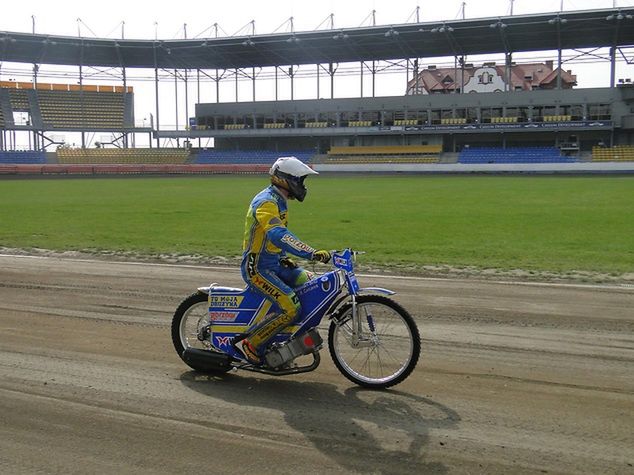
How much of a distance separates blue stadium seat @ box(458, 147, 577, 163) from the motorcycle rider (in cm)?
5534

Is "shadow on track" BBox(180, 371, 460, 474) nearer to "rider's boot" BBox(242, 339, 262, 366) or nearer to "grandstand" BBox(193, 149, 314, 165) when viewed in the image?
"rider's boot" BBox(242, 339, 262, 366)

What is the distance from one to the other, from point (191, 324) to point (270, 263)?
1223mm

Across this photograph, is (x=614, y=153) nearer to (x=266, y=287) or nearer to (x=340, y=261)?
(x=340, y=261)

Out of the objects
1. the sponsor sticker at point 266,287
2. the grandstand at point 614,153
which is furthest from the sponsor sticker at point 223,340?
the grandstand at point 614,153

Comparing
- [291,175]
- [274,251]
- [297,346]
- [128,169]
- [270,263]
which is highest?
[128,169]

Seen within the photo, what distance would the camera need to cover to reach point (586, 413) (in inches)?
174

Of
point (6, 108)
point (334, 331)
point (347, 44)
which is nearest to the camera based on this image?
point (334, 331)

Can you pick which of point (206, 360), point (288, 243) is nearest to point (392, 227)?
point (206, 360)

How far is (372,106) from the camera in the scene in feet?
222

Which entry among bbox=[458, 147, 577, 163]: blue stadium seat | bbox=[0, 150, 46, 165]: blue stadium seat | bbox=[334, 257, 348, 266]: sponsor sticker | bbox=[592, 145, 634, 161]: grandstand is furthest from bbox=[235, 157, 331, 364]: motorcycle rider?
bbox=[0, 150, 46, 165]: blue stadium seat

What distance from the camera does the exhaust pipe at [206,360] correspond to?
5340 millimetres

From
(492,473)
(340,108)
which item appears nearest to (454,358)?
(492,473)

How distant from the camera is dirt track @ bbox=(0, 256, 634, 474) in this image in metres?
3.84

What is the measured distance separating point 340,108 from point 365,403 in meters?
66.4
